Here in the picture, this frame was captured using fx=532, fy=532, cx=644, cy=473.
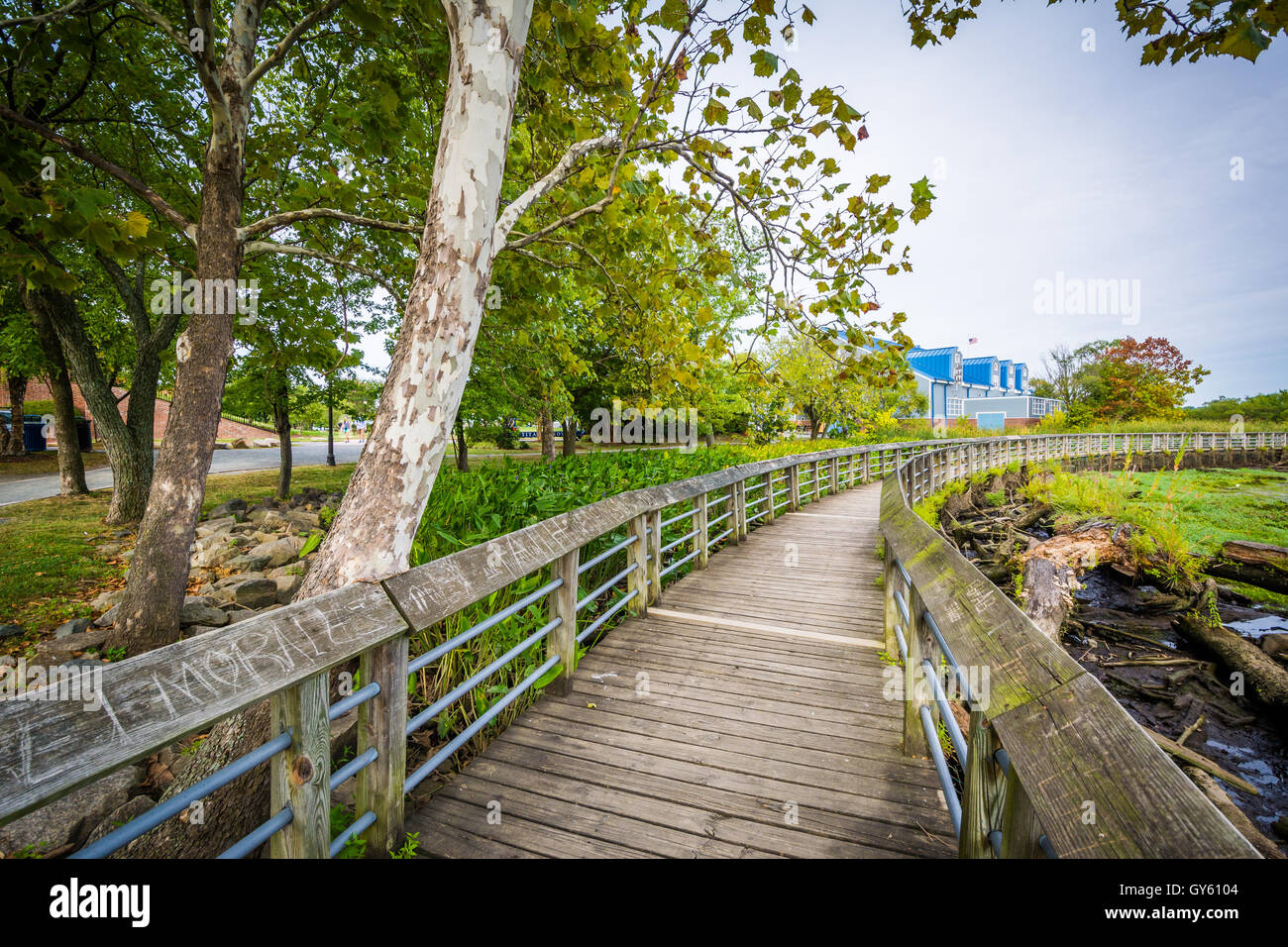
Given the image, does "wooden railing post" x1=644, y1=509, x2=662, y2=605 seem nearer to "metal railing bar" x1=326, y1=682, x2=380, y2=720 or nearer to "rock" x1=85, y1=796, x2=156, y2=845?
"metal railing bar" x1=326, y1=682, x2=380, y2=720

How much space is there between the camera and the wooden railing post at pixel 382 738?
7.38 feet

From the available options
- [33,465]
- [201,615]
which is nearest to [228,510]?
[201,615]

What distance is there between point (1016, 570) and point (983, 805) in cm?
897

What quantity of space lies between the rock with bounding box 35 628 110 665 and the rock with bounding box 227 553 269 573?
9.12 ft

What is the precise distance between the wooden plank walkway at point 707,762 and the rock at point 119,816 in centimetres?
193

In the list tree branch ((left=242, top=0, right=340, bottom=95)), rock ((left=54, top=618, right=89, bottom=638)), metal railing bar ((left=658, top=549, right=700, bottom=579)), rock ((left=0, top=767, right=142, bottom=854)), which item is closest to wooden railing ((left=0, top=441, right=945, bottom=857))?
rock ((left=0, top=767, right=142, bottom=854))

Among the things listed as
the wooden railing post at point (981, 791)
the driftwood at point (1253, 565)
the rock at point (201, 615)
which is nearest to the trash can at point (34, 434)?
the rock at point (201, 615)

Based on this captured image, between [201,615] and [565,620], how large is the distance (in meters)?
4.88

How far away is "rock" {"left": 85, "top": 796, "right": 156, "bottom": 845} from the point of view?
2.96 metres

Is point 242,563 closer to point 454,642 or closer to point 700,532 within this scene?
point 700,532

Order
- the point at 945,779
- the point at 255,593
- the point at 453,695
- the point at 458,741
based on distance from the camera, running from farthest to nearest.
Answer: the point at 255,593 < the point at 458,741 < the point at 453,695 < the point at 945,779

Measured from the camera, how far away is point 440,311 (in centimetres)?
276
